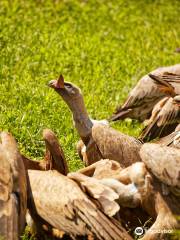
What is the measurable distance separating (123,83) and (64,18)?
2953 millimetres

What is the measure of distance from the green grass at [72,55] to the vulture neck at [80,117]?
0.18m

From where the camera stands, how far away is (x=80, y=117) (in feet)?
31.3

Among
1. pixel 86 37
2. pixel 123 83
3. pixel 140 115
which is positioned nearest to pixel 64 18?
Answer: pixel 86 37

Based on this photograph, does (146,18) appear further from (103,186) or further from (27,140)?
(103,186)

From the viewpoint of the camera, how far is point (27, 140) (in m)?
9.06

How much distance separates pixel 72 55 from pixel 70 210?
661cm

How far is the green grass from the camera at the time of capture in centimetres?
976

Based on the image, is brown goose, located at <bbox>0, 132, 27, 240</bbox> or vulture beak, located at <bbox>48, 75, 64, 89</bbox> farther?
vulture beak, located at <bbox>48, 75, 64, 89</bbox>

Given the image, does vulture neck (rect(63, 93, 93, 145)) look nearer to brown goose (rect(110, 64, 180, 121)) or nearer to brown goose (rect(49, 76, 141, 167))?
brown goose (rect(49, 76, 141, 167))

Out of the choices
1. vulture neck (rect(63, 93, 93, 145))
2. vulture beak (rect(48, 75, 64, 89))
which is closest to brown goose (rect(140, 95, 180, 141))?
vulture neck (rect(63, 93, 93, 145))

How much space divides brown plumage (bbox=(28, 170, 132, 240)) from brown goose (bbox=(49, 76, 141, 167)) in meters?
2.12

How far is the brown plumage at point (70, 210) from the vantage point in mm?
6285

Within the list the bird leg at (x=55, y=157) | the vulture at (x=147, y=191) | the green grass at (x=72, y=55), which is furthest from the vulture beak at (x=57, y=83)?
the vulture at (x=147, y=191)

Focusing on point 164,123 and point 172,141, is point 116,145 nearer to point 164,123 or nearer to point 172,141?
point 172,141
